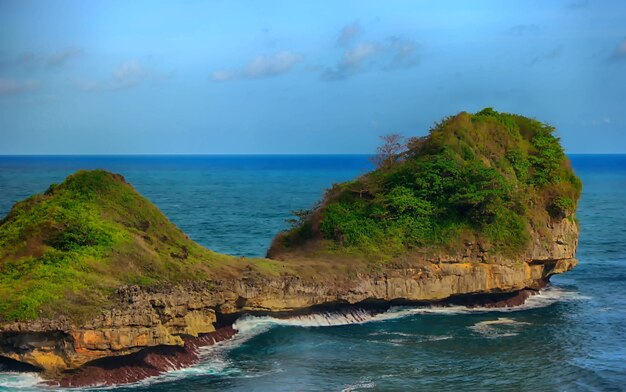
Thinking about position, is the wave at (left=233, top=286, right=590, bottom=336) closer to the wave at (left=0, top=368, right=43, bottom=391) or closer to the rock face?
the rock face

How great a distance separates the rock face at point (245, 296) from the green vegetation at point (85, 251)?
86 cm

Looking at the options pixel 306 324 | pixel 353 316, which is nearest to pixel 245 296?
pixel 306 324

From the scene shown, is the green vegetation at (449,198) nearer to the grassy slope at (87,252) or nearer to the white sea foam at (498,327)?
the white sea foam at (498,327)

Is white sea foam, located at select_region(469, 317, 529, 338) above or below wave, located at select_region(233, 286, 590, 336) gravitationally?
below

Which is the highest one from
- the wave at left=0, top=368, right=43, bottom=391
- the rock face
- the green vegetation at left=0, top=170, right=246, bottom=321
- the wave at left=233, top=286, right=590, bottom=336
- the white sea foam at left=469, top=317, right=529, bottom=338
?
the green vegetation at left=0, top=170, right=246, bottom=321

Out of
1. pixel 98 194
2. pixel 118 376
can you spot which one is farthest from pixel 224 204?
pixel 118 376

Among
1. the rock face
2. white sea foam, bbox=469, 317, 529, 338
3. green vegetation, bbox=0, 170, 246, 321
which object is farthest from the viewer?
white sea foam, bbox=469, 317, 529, 338

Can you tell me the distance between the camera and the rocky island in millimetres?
35312

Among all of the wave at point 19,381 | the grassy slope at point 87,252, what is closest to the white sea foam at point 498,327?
the grassy slope at point 87,252

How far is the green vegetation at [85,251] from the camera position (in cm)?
3528

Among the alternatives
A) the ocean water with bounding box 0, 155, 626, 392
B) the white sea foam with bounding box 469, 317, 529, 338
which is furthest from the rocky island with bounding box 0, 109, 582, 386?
the white sea foam with bounding box 469, 317, 529, 338

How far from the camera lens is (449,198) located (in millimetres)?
50344

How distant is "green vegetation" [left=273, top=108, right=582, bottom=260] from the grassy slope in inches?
282

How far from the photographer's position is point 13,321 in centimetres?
3356
